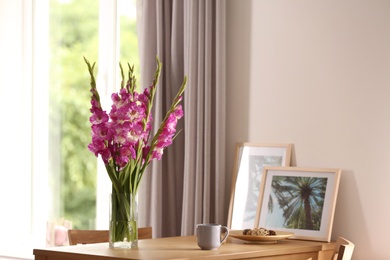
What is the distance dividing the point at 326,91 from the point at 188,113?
67 cm

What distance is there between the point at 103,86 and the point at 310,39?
129 cm

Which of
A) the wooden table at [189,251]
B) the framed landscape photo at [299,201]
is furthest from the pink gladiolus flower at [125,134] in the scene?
the framed landscape photo at [299,201]

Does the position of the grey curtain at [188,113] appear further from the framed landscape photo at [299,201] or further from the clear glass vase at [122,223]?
the clear glass vase at [122,223]

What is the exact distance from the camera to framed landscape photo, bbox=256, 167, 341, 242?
334cm

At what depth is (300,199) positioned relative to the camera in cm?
343

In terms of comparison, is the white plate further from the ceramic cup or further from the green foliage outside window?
the green foliage outside window

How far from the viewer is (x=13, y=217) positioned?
4.59 metres

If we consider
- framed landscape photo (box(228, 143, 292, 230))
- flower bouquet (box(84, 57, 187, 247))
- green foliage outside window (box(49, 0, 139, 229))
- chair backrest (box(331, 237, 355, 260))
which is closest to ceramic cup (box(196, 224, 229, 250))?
flower bouquet (box(84, 57, 187, 247))

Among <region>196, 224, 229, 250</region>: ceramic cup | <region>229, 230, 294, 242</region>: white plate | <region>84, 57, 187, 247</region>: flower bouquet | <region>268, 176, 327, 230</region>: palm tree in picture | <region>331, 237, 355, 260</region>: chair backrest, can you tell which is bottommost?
<region>331, 237, 355, 260</region>: chair backrest

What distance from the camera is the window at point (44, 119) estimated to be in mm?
4504

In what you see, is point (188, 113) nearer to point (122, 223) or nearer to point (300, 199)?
point (300, 199)

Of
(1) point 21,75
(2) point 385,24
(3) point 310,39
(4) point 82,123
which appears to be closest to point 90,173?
(4) point 82,123

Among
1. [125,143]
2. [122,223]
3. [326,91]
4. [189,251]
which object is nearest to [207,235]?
[189,251]

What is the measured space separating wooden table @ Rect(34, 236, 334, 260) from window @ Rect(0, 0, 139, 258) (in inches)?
55.6
